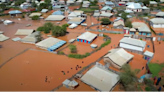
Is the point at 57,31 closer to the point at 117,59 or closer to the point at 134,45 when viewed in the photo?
the point at 117,59

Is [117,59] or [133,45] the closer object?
[117,59]

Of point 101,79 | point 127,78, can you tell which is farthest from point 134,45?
point 101,79

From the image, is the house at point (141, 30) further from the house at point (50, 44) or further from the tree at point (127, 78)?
the tree at point (127, 78)

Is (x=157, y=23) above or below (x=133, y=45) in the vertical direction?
above

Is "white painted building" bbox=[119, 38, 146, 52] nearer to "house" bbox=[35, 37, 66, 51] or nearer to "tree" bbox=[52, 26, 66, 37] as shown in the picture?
"house" bbox=[35, 37, 66, 51]

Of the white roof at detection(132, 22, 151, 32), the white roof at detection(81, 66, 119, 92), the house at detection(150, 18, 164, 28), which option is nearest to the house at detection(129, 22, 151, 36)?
the white roof at detection(132, 22, 151, 32)

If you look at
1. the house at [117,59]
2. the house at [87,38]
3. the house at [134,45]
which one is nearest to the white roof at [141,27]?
the house at [134,45]

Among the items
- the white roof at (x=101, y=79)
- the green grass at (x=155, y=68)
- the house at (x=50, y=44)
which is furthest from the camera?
the house at (x=50, y=44)

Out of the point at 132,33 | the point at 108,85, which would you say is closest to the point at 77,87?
the point at 108,85
